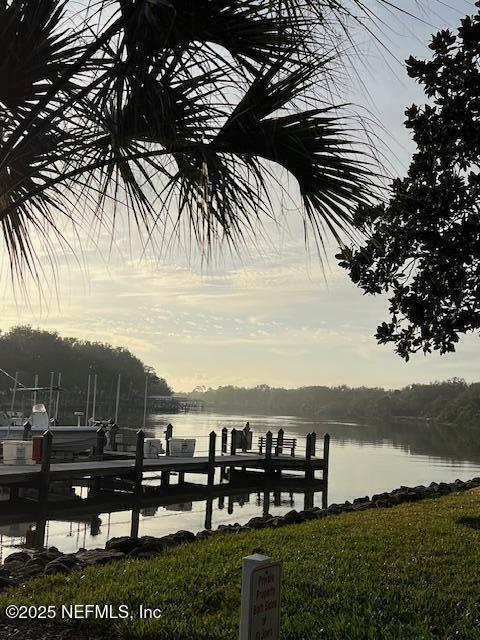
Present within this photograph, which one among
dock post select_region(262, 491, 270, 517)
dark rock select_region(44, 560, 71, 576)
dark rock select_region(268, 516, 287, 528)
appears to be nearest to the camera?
dark rock select_region(44, 560, 71, 576)

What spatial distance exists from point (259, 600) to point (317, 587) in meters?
2.91

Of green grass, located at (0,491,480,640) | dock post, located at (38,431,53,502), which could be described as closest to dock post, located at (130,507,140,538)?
dock post, located at (38,431,53,502)

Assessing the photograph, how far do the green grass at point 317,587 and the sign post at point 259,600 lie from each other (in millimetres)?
1579

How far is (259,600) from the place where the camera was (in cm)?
280

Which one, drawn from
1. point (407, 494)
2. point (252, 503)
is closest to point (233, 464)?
point (252, 503)

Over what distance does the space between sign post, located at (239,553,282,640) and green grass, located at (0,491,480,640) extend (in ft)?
5.18

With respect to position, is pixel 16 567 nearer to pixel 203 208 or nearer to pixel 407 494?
pixel 203 208

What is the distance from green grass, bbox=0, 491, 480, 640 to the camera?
4.46 meters

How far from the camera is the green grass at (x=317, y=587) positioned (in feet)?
14.6

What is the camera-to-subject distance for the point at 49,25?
316cm

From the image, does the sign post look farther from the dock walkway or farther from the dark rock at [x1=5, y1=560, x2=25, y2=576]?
the dock walkway

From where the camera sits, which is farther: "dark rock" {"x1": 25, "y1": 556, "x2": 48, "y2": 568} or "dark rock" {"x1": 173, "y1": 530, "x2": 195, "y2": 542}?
"dark rock" {"x1": 173, "y1": 530, "x2": 195, "y2": 542}

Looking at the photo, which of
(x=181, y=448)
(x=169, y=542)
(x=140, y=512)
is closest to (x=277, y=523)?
(x=169, y=542)

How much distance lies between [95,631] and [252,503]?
16564mm
